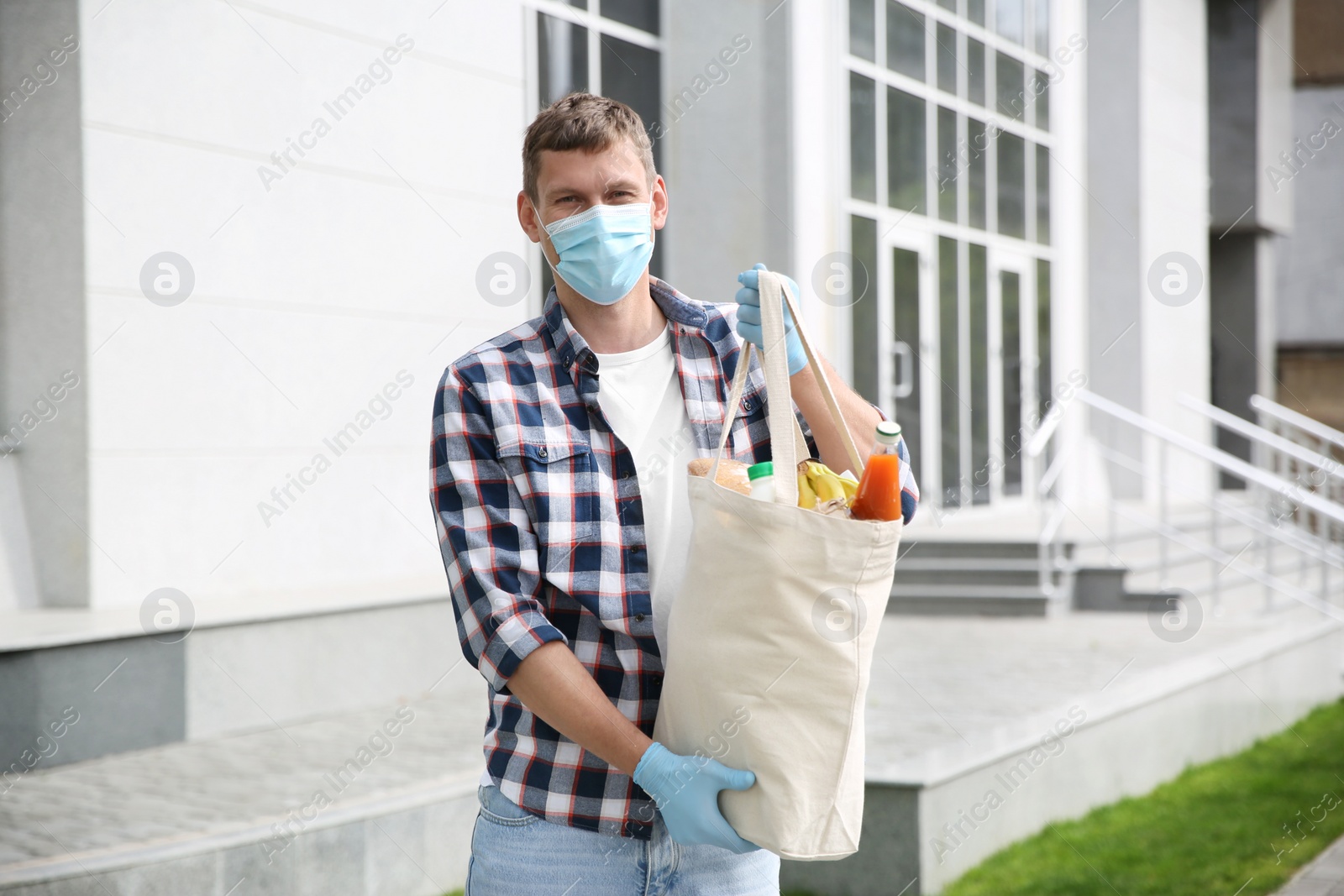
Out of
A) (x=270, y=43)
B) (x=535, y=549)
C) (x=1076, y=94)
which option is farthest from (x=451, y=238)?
(x=1076, y=94)

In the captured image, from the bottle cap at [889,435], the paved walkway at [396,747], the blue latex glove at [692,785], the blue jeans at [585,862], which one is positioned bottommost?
the paved walkway at [396,747]

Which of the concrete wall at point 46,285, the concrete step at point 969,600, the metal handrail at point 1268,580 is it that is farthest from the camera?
the concrete step at point 969,600

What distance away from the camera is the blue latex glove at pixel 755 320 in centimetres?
181

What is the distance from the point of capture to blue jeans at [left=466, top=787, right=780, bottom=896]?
179 centimetres

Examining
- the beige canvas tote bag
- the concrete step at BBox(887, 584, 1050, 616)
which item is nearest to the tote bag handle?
the beige canvas tote bag

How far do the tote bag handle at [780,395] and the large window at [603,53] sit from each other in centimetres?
730

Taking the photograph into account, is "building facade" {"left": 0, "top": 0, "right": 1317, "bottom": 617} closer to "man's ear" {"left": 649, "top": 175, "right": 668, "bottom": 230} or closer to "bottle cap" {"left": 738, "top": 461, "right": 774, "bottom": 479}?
"man's ear" {"left": 649, "top": 175, "right": 668, "bottom": 230}

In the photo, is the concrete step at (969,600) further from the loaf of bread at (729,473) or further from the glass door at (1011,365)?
the loaf of bread at (729,473)

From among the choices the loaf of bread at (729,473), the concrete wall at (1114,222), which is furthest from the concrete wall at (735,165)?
the loaf of bread at (729,473)

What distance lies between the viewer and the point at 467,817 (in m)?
4.41

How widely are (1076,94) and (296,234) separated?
11720 millimetres

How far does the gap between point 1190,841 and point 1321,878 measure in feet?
1.86

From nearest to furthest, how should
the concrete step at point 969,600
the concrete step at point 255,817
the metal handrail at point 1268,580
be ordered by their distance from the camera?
the concrete step at point 255,817
the metal handrail at point 1268,580
the concrete step at point 969,600

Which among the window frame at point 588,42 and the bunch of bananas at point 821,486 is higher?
the window frame at point 588,42
